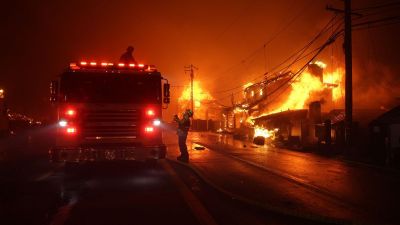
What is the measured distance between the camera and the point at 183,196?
8.56m

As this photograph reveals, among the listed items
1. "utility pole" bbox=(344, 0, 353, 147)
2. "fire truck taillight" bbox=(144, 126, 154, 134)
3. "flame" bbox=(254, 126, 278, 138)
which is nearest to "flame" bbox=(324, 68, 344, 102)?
"flame" bbox=(254, 126, 278, 138)

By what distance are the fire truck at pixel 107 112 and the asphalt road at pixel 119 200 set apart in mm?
762

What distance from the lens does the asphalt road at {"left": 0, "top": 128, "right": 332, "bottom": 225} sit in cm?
659

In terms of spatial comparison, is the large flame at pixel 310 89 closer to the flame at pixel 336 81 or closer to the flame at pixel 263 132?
the flame at pixel 336 81

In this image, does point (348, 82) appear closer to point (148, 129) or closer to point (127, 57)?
point (127, 57)

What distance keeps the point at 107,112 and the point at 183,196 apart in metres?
3.60

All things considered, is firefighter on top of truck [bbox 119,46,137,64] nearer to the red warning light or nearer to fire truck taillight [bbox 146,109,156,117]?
fire truck taillight [bbox 146,109,156,117]

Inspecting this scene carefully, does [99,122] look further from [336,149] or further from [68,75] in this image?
[336,149]

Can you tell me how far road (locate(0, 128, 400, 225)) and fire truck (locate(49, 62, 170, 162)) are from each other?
2.53 feet

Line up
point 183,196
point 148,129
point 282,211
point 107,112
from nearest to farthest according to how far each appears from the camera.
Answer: point 282,211 < point 183,196 < point 107,112 < point 148,129

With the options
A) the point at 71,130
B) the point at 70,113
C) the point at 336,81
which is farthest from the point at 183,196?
the point at 336,81

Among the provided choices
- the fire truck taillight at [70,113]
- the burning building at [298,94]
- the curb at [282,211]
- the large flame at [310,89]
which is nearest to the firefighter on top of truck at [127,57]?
the fire truck taillight at [70,113]

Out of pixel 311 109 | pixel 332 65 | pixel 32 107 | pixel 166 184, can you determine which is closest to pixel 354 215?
pixel 166 184

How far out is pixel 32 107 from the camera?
7544 centimetres
